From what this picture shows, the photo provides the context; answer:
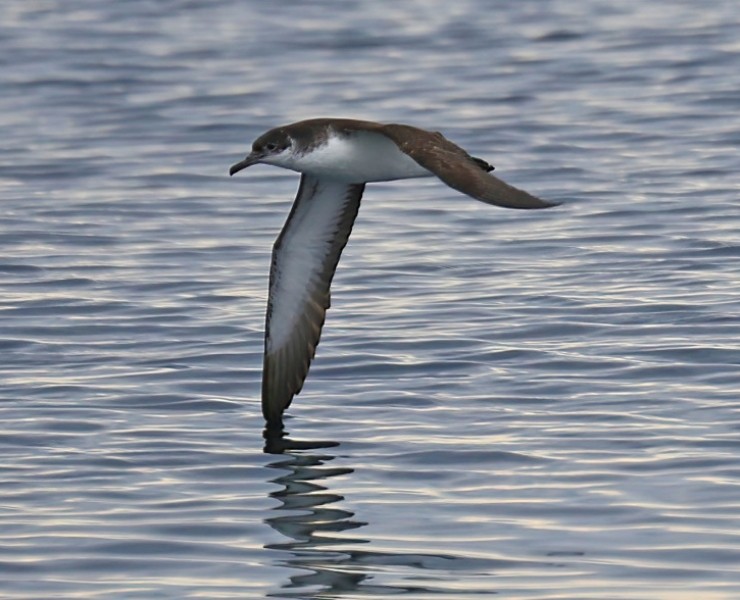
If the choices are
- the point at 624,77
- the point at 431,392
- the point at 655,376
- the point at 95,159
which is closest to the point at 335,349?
the point at 431,392

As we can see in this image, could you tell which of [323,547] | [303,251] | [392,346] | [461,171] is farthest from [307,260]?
[323,547]

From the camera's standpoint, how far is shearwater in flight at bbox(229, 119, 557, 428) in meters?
9.60

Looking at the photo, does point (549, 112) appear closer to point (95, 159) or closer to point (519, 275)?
point (95, 159)

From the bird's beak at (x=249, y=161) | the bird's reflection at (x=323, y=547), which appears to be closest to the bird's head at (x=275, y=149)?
the bird's beak at (x=249, y=161)

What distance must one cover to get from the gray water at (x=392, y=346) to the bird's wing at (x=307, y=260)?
12.8 inches

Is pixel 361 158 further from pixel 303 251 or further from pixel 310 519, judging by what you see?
pixel 310 519

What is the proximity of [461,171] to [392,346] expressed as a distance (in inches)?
125

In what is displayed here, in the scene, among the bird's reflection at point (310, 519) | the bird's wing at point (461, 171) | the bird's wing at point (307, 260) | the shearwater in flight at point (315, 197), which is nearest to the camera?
the bird's reflection at point (310, 519)

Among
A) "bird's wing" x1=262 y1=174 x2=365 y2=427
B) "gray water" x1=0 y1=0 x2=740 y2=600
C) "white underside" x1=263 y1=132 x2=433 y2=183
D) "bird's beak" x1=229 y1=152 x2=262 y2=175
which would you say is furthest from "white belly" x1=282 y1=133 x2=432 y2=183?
"gray water" x1=0 y1=0 x2=740 y2=600

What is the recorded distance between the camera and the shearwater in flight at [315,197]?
9.60 metres

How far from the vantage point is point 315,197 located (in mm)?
11141

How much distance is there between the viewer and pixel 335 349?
38.5 feet

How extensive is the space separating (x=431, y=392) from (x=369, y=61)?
13.4 m

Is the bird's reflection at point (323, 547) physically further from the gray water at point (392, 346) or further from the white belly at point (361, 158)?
the white belly at point (361, 158)
